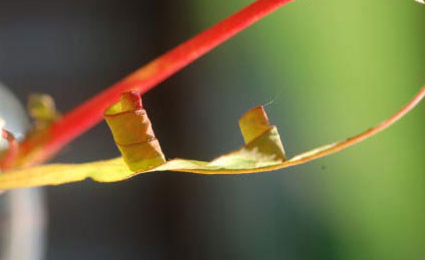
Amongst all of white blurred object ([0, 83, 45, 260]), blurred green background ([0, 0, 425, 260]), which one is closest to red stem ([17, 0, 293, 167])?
white blurred object ([0, 83, 45, 260])

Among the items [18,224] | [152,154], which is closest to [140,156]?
[152,154]

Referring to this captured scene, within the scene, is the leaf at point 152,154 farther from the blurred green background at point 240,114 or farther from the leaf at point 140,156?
the blurred green background at point 240,114

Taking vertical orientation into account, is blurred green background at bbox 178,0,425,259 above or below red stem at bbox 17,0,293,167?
above

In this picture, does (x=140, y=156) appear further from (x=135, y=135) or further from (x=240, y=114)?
(x=240, y=114)

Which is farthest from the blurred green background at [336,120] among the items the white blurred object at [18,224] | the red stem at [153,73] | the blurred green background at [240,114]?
the red stem at [153,73]

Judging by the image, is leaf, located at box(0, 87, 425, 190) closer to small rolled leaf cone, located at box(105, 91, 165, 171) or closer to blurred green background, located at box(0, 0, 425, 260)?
small rolled leaf cone, located at box(105, 91, 165, 171)

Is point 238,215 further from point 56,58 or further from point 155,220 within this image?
point 56,58
